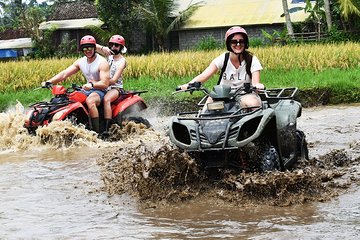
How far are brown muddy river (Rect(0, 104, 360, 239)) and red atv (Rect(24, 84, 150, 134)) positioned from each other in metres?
1.26

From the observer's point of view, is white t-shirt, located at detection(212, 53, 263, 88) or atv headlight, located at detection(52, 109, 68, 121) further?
atv headlight, located at detection(52, 109, 68, 121)

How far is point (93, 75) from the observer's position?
11.4m

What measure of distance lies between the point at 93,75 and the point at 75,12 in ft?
123

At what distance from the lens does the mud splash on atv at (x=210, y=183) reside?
6.71 meters

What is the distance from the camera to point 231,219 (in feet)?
20.6

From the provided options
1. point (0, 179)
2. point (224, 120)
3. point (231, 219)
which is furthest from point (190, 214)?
point (0, 179)

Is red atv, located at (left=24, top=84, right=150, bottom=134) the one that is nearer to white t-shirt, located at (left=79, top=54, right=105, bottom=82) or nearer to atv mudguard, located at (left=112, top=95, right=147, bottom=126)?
atv mudguard, located at (left=112, top=95, right=147, bottom=126)

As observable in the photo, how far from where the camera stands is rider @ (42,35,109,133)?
11.2 meters

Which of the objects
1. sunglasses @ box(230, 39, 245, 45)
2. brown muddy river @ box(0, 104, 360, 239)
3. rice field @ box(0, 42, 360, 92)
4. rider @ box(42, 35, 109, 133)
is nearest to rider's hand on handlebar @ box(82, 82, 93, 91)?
rider @ box(42, 35, 109, 133)

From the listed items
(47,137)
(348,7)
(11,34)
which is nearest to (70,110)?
(47,137)

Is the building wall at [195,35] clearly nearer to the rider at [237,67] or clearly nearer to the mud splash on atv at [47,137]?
the mud splash on atv at [47,137]

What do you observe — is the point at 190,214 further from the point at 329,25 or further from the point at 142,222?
the point at 329,25

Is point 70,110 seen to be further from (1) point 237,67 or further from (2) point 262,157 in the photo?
(2) point 262,157

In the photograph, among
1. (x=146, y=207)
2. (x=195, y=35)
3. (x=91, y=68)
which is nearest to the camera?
(x=146, y=207)
